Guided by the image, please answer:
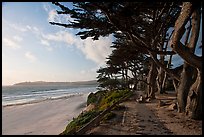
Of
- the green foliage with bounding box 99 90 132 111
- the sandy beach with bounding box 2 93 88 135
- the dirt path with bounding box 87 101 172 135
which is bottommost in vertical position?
the sandy beach with bounding box 2 93 88 135

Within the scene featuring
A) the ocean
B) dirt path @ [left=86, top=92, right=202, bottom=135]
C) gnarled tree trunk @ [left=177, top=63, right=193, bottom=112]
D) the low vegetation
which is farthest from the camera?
the ocean

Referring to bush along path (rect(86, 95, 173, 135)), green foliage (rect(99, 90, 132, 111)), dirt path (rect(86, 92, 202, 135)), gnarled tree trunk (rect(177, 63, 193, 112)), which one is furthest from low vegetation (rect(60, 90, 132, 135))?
gnarled tree trunk (rect(177, 63, 193, 112))

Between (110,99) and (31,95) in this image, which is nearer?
(110,99)

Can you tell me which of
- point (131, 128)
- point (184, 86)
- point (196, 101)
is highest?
point (184, 86)

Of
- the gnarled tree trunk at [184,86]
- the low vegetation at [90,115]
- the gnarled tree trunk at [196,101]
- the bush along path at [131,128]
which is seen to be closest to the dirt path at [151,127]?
the bush along path at [131,128]

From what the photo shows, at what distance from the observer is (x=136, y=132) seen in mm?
7801

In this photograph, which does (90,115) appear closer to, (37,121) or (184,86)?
(184,86)

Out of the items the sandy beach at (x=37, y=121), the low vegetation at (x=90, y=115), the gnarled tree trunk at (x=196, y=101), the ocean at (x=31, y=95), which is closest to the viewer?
the gnarled tree trunk at (x=196, y=101)

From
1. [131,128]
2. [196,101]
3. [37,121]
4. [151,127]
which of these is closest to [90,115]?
[131,128]

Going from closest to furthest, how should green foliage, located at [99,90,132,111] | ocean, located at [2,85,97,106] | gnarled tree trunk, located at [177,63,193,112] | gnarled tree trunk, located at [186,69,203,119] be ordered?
gnarled tree trunk, located at [186,69,203,119] → gnarled tree trunk, located at [177,63,193,112] → green foliage, located at [99,90,132,111] → ocean, located at [2,85,97,106]

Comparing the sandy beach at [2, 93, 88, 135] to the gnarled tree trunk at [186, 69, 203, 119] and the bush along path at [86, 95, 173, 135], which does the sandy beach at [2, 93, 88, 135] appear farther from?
the gnarled tree trunk at [186, 69, 203, 119]

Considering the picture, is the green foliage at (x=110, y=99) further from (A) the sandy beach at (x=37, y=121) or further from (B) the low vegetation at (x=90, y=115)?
(A) the sandy beach at (x=37, y=121)

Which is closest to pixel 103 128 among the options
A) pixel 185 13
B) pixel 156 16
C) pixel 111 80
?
pixel 185 13

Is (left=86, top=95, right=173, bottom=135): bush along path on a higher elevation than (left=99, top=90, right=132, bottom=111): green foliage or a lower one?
lower
